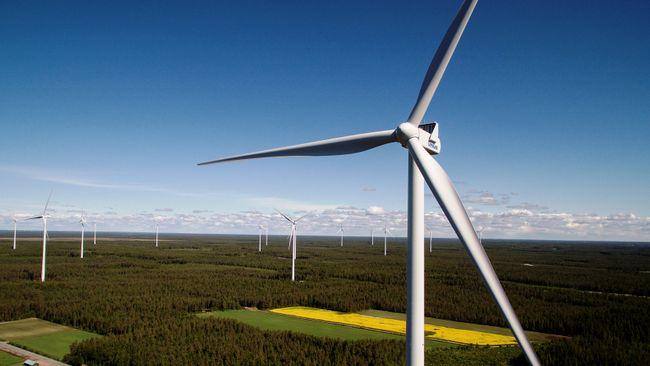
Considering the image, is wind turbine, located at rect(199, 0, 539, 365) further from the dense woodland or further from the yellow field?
the yellow field

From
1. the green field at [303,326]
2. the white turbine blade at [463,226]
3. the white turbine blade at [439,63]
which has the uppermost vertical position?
the white turbine blade at [439,63]

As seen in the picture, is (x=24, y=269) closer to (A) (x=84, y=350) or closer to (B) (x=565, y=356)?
Result: (A) (x=84, y=350)

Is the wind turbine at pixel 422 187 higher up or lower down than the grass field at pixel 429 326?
higher up

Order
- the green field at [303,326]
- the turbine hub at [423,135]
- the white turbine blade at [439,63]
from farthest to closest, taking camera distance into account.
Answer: the green field at [303,326] → the turbine hub at [423,135] → the white turbine blade at [439,63]

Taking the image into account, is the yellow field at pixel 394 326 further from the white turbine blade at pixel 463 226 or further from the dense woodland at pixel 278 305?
the white turbine blade at pixel 463 226

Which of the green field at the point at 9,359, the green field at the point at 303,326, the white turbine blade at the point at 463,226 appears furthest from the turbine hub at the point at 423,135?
the green field at the point at 9,359

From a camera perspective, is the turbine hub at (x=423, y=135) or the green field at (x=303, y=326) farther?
the green field at (x=303, y=326)

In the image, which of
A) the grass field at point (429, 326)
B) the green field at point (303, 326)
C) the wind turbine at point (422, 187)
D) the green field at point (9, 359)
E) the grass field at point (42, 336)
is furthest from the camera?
the green field at point (303, 326)

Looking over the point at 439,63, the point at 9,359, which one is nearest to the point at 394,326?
the point at 9,359
